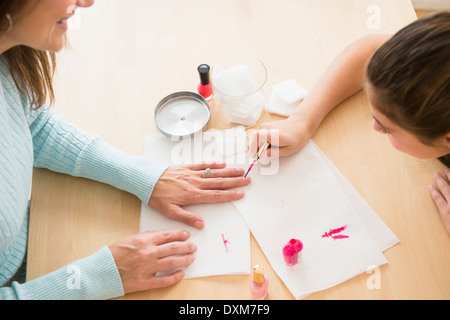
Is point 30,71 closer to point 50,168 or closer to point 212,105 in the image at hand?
point 50,168

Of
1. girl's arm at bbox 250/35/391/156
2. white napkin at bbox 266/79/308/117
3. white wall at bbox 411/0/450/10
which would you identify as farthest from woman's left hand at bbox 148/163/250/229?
white wall at bbox 411/0/450/10

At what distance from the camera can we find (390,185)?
105 cm

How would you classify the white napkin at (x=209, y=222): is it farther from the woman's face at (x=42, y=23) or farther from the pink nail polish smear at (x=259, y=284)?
the woman's face at (x=42, y=23)

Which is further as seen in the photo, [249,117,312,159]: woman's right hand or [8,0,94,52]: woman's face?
[249,117,312,159]: woman's right hand

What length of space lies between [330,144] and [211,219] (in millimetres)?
361

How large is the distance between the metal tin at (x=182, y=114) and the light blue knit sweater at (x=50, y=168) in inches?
4.8

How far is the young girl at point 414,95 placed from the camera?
79 centimetres

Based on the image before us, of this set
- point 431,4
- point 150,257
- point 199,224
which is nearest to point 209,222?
point 199,224

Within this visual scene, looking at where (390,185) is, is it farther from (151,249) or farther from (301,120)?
(151,249)

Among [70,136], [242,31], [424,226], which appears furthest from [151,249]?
[242,31]

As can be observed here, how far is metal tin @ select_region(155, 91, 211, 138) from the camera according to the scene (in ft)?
3.81

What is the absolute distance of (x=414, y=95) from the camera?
0.81 m

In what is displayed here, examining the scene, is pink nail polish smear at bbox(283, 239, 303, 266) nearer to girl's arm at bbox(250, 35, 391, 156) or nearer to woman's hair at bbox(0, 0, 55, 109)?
girl's arm at bbox(250, 35, 391, 156)

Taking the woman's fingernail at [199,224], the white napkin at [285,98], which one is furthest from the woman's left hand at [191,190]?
the white napkin at [285,98]
